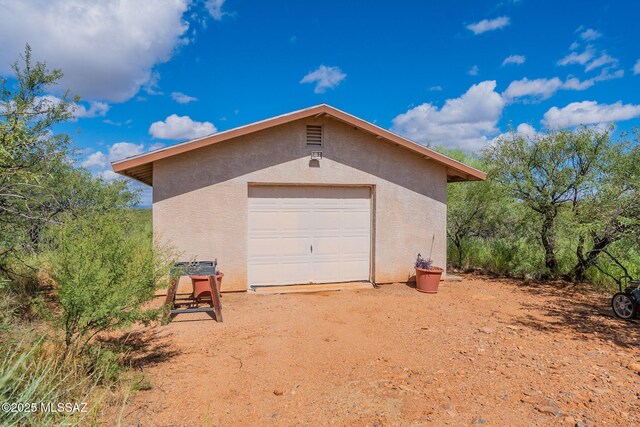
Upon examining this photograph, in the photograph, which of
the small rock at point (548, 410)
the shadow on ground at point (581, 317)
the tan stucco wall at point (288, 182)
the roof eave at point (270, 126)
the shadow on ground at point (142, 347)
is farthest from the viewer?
the tan stucco wall at point (288, 182)

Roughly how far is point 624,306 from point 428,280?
3399mm

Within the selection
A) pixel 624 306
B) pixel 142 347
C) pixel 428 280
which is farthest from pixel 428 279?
pixel 142 347

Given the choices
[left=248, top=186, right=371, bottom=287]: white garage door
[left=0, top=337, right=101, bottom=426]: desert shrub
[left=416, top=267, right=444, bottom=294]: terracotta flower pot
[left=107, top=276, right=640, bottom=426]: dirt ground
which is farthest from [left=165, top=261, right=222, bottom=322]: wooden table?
[left=416, top=267, right=444, bottom=294]: terracotta flower pot

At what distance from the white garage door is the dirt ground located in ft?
4.29

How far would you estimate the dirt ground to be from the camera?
130 inches

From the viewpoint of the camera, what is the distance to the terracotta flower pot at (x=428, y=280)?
8.17 metres

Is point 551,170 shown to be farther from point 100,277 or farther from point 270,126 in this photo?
point 100,277

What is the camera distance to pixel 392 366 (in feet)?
14.3

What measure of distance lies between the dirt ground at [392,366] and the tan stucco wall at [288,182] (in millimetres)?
1555

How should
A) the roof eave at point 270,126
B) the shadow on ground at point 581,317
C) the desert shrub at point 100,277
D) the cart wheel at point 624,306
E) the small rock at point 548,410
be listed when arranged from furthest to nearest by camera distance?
the roof eave at point 270,126
the cart wheel at point 624,306
the shadow on ground at point 581,317
the desert shrub at point 100,277
the small rock at point 548,410

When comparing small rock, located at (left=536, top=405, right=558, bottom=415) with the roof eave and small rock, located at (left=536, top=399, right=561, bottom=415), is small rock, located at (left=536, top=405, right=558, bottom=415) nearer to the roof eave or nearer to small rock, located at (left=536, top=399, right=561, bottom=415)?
small rock, located at (left=536, top=399, right=561, bottom=415)

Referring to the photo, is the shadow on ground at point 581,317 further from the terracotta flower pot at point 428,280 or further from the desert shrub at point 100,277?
the desert shrub at point 100,277

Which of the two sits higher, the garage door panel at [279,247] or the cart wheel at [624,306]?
the garage door panel at [279,247]

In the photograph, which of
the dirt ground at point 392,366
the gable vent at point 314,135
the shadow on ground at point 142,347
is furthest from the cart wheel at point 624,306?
the shadow on ground at point 142,347
